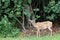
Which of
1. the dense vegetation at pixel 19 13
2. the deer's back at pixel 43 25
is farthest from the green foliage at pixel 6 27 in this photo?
the deer's back at pixel 43 25

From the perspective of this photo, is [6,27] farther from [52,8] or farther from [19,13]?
[52,8]

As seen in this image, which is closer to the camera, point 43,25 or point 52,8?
point 43,25

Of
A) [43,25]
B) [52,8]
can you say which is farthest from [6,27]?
[52,8]

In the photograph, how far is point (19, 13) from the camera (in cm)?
1282

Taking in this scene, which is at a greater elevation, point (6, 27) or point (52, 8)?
point (52, 8)

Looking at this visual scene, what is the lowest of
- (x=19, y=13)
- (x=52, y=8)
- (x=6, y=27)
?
(x=6, y=27)

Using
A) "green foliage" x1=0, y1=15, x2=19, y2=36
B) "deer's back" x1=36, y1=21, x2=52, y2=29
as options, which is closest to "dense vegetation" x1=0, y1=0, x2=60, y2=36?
"green foliage" x1=0, y1=15, x2=19, y2=36

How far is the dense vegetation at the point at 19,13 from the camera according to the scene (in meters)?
12.8

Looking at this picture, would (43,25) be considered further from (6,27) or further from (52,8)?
(6,27)

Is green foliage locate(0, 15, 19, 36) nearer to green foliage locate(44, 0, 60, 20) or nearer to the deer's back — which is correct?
the deer's back

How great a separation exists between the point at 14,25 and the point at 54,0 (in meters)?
2.69

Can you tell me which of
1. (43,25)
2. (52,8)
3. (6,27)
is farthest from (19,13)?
(52,8)

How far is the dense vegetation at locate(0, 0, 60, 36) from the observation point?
1284 centimetres

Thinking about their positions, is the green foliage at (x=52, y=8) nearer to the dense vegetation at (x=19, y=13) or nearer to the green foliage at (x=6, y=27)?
the dense vegetation at (x=19, y=13)
